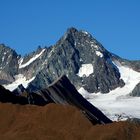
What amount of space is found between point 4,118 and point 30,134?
45.5ft

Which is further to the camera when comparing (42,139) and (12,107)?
(12,107)

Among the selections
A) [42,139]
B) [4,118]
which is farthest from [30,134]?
[4,118]

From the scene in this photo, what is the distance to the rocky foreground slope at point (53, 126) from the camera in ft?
457

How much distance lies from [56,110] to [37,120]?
16.2 ft

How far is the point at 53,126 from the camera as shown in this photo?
479ft

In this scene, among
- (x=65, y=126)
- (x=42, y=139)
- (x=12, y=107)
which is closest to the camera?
(x=42, y=139)

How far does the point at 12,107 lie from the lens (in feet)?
516

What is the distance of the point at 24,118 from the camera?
152 metres

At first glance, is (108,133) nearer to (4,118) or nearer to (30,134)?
(30,134)

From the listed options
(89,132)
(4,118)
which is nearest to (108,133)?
(89,132)

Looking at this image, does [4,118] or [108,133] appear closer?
[108,133]

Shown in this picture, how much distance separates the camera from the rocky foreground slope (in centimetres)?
13938

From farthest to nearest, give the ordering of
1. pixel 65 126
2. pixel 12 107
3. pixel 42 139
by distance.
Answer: pixel 12 107
pixel 65 126
pixel 42 139

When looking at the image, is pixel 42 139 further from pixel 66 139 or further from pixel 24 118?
pixel 24 118
